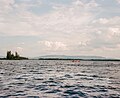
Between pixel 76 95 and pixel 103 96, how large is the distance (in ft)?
10.2

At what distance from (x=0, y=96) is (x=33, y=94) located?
154 inches

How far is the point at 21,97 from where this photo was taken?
28281mm

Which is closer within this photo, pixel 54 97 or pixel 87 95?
pixel 54 97

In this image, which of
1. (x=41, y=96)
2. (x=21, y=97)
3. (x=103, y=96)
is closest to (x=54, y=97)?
(x=41, y=96)

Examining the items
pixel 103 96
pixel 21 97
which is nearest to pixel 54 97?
pixel 21 97

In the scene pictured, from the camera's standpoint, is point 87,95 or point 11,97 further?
point 87,95

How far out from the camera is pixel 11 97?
2806 cm

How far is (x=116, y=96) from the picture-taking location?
2983 cm

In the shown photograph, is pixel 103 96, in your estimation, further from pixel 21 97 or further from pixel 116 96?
pixel 21 97

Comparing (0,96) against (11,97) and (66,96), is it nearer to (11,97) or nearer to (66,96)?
(11,97)

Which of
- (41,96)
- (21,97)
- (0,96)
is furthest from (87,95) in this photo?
(0,96)

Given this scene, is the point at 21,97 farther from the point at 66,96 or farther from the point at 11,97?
the point at 66,96

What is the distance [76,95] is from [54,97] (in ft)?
10.4

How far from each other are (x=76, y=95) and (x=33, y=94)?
16.5 ft
